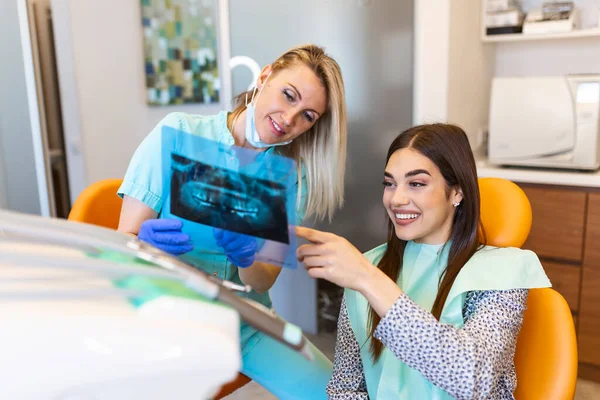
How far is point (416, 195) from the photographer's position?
1113mm

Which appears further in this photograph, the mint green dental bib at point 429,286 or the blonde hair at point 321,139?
the blonde hair at point 321,139

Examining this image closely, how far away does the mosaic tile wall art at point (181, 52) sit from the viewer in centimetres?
281

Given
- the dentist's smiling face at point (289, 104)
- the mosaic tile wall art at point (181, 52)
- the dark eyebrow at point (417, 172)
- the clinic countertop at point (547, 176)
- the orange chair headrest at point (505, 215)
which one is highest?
the mosaic tile wall art at point (181, 52)

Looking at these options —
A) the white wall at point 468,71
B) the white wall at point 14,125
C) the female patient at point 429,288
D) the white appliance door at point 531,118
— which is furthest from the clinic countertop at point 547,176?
the white wall at point 14,125

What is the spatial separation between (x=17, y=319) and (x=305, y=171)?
1024mm

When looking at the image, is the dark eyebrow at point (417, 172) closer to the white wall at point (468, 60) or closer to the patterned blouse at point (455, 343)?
the patterned blouse at point (455, 343)

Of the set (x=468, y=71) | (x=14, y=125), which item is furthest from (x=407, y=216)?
(x=14, y=125)

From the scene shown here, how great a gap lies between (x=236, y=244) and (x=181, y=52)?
2255 mm

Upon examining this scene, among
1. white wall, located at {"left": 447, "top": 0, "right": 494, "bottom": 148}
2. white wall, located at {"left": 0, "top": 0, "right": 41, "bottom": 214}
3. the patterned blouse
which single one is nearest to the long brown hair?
the patterned blouse

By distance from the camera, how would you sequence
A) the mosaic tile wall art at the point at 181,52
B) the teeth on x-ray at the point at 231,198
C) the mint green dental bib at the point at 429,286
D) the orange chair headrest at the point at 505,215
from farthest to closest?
the mosaic tile wall art at the point at 181,52 → the orange chair headrest at the point at 505,215 → the mint green dental bib at the point at 429,286 → the teeth on x-ray at the point at 231,198

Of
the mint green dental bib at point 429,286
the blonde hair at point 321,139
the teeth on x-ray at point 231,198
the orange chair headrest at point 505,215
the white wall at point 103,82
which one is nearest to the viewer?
the teeth on x-ray at point 231,198

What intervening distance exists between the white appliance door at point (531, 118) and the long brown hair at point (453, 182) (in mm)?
1224

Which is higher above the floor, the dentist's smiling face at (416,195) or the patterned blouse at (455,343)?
the dentist's smiling face at (416,195)

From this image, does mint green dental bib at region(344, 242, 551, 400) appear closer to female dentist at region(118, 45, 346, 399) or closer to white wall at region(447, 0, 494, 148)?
A: female dentist at region(118, 45, 346, 399)
